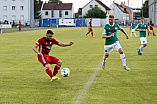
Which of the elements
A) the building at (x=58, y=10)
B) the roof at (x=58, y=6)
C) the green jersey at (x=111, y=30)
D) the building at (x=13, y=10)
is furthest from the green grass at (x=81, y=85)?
the roof at (x=58, y=6)

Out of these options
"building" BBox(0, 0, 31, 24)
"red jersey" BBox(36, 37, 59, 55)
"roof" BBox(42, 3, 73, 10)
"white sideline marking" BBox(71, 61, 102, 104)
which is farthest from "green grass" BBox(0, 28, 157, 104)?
"roof" BBox(42, 3, 73, 10)

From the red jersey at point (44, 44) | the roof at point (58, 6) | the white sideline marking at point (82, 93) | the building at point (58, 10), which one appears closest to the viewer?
the white sideline marking at point (82, 93)

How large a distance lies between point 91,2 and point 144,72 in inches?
5158

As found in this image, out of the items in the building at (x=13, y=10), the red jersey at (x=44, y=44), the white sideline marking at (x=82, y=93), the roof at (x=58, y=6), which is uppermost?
the roof at (x=58, y=6)

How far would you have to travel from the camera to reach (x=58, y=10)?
136750 millimetres

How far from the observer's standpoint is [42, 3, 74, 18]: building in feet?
445

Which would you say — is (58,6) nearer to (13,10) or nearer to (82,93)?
(13,10)

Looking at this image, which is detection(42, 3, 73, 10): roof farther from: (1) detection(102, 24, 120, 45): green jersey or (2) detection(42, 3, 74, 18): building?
(1) detection(102, 24, 120, 45): green jersey

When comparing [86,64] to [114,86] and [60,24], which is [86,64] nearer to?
[114,86]

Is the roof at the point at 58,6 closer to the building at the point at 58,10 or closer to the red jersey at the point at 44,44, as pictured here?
the building at the point at 58,10

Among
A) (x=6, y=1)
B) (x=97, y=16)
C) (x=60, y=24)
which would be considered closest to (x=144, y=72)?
(x=60, y=24)

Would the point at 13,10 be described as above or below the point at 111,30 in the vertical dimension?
above

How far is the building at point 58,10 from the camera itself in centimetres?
13562

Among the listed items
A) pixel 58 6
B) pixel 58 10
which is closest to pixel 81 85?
pixel 58 10
